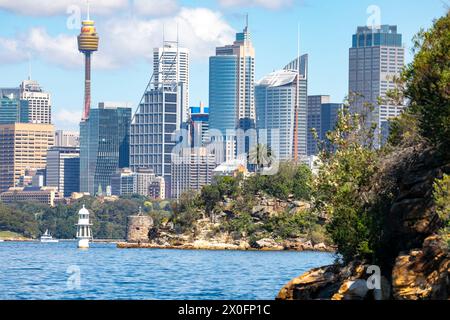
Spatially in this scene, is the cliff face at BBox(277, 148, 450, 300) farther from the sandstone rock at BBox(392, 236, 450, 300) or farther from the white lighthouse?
the white lighthouse

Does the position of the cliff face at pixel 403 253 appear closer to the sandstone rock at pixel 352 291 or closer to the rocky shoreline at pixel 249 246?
the sandstone rock at pixel 352 291

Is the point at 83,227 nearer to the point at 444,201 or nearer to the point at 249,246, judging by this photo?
the point at 249,246

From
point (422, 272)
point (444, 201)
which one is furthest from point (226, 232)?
point (444, 201)

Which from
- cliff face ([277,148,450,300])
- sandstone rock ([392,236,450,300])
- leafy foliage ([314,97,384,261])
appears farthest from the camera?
leafy foliage ([314,97,384,261])

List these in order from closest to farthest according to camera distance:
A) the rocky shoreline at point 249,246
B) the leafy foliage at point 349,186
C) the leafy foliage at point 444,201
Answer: the leafy foliage at point 444,201
the leafy foliage at point 349,186
the rocky shoreline at point 249,246

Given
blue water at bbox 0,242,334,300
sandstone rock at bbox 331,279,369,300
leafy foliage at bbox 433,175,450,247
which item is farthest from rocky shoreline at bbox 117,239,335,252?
leafy foliage at bbox 433,175,450,247

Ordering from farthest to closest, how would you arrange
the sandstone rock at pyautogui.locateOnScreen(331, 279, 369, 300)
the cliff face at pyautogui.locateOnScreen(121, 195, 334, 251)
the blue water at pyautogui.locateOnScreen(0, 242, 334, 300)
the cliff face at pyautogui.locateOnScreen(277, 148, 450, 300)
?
the cliff face at pyautogui.locateOnScreen(121, 195, 334, 251), the blue water at pyautogui.locateOnScreen(0, 242, 334, 300), the sandstone rock at pyautogui.locateOnScreen(331, 279, 369, 300), the cliff face at pyautogui.locateOnScreen(277, 148, 450, 300)

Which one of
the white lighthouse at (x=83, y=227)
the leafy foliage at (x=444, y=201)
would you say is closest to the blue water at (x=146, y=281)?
the leafy foliage at (x=444, y=201)

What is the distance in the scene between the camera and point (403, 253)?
42.7m

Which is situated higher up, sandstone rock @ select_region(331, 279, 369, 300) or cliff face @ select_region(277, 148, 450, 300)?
cliff face @ select_region(277, 148, 450, 300)

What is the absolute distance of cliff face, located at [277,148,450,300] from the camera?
132 ft

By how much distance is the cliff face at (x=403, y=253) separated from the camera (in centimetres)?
4009
